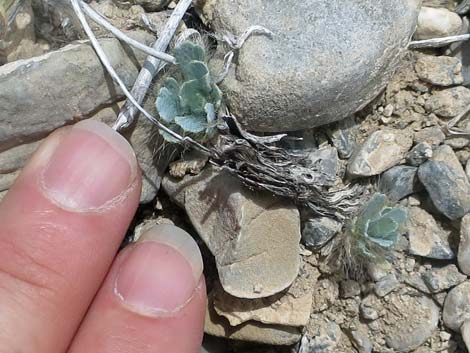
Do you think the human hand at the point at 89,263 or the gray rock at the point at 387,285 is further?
the gray rock at the point at 387,285

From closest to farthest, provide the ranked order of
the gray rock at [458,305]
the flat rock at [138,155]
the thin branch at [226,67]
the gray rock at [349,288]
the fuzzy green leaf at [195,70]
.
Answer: the fuzzy green leaf at [195,70] → the thin branch at [226,67] → the flat rock at [138,155] → the gray rock at [458,305] → the gray rock at [349,288]

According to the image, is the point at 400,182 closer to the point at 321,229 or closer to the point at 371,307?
the point at 321,229

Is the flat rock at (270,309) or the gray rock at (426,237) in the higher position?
the gray rock at (426,237)

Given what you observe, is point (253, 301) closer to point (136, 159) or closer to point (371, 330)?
point (371, 330)

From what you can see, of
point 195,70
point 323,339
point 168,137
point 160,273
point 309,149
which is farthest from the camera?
point 323,339

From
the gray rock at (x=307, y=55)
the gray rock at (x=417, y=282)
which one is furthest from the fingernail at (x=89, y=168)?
the gray rock at (x=417, y=282)

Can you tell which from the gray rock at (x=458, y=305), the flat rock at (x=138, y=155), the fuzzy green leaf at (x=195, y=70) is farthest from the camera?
the gray rock at (x=458, y=305)

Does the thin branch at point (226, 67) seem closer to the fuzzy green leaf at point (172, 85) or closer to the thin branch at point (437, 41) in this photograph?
the fuzzy green leaf at point (172, 85)

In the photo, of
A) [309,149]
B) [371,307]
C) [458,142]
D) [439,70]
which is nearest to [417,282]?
[371,307]
